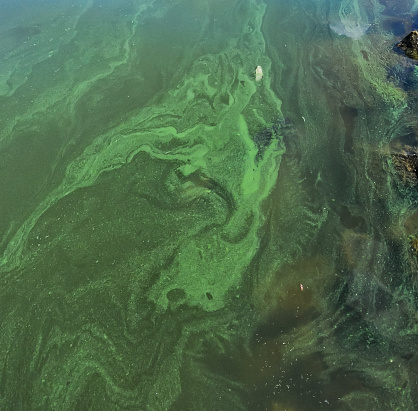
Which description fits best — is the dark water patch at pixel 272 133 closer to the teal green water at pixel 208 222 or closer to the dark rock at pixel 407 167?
the teal green water at pixel 208 222

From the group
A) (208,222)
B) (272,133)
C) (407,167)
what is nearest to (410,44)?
(407,167)

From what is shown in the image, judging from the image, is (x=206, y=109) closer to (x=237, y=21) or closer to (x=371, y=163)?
(x=371, y=163)

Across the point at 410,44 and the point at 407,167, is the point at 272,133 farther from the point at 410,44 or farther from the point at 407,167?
the point at 410,44

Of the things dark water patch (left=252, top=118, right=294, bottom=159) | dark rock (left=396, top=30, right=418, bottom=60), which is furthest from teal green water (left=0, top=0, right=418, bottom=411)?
dark rock (left=396, top=30, right=418, bottom=60)

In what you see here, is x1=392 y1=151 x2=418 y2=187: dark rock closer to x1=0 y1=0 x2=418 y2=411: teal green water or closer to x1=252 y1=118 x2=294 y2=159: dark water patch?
x1=0 y1=0 x2=418 y2=411: teal green water

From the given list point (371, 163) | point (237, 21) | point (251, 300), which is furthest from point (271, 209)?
point (237, 21)

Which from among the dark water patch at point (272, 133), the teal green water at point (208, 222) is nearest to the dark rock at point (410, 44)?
the teal green water at point (208, 222)
